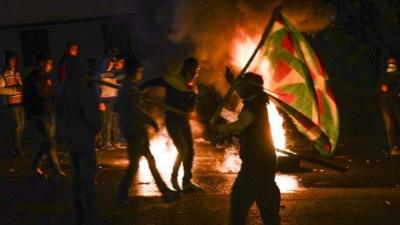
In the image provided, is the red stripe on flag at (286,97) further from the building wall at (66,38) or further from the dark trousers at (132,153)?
the building wall at (66,38)

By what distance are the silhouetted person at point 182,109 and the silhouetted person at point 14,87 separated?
3927 mm

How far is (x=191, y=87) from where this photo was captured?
1033 cm

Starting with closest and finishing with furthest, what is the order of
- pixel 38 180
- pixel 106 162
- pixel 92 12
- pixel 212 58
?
pixel 38 180 → pixel 106 162 → pixel 212 58 → pixel 92 12

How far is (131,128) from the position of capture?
9.35 meters

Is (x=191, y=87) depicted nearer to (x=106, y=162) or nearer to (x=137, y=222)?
(x=137, y=222)

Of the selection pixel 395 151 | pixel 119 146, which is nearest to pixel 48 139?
pixel 119 146

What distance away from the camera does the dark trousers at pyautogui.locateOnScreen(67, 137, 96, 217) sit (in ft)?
27.0

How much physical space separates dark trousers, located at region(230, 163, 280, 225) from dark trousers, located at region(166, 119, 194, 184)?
3.24 meters

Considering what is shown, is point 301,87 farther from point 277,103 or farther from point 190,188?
point 190,188

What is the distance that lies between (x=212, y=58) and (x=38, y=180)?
28.2 feet

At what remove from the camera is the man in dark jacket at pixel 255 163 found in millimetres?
6957

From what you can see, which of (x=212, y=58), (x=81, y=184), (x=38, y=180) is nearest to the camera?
(x=81, y=184)

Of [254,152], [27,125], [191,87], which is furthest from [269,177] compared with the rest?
[27,125]

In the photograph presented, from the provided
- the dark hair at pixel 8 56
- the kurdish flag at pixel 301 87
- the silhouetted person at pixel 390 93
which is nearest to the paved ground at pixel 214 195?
the silhouetted person at pixel 390 93
